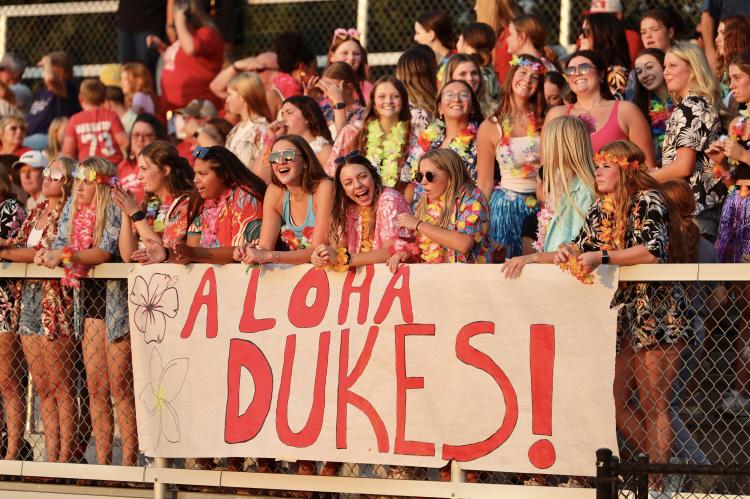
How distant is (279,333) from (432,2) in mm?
7373

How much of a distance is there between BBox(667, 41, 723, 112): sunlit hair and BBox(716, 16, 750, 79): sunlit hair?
64cm

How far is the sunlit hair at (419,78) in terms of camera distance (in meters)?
A: 9.88

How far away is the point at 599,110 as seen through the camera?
29.1ft

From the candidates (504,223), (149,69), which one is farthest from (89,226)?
(149,69)

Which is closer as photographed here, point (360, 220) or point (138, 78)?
point (360, 220)

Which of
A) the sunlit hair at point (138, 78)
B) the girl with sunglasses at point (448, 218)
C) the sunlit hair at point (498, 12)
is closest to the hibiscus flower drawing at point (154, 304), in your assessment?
the girl with sunglasses at point (448, 218)

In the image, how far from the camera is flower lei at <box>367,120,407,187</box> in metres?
9.34

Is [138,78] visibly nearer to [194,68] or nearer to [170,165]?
[194,68]

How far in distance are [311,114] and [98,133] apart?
3.37 meters

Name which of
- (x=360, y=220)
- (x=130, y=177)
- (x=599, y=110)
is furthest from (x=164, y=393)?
(x=130, y=177)

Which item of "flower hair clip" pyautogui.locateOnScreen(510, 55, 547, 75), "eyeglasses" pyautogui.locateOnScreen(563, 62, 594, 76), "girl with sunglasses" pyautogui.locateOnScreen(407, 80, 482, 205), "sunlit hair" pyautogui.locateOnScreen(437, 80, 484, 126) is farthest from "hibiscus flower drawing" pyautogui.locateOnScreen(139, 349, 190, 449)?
"eyeglasses" pyautogui.locateOnScreen(563, 62, 594, 76)

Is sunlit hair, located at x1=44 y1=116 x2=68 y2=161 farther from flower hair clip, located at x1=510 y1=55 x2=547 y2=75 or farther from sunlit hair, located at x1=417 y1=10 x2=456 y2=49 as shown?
flower hair clip, located at x1=510 y1=55 x2=547 y2=75

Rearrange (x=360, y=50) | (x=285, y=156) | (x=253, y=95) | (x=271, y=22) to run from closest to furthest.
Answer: (x=285, y=156) → (x=253, y=95) → (x=360, y=50) → (x=271, y=22)

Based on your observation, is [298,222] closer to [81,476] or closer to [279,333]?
[279,333]
